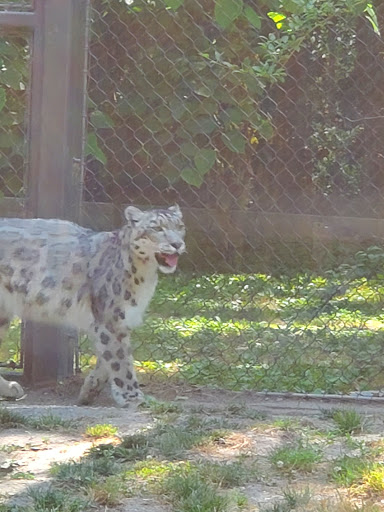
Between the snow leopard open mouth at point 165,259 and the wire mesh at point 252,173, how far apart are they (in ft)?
1.88

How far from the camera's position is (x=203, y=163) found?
5137mm

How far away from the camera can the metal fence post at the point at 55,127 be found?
4.13 m

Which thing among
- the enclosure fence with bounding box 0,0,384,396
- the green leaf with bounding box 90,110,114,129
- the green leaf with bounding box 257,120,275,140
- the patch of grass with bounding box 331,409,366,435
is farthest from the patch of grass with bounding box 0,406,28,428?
the green leaf with bounding box 257,120,275,140

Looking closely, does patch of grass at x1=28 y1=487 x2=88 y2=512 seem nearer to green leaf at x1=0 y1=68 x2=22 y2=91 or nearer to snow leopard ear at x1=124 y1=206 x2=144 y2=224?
snow leopard ear at x1=124 y1=206 x2=144 y2=224

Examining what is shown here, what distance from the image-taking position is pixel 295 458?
10.0 ft

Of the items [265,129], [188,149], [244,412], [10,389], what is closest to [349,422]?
[244,412]

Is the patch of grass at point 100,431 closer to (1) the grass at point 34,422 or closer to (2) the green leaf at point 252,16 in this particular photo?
(1) the grass at point 34,422

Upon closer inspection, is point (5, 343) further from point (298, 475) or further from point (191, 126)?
point (298, 475)

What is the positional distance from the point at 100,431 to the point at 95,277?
0.94m

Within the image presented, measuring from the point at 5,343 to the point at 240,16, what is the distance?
1746 mm

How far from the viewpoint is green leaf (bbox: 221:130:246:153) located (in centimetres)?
520

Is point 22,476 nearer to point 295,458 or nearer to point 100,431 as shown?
point 100,431

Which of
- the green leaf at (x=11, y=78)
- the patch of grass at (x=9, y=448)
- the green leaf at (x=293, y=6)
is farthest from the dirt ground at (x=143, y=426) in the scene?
the green leaf at (x=293, y=6)

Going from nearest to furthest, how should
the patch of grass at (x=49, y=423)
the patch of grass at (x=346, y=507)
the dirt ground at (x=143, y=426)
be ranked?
the patch of grass at (x=346, y=507), the dirt ground at (x=143, y=426), the patch of grass at (x=49, y=423)
